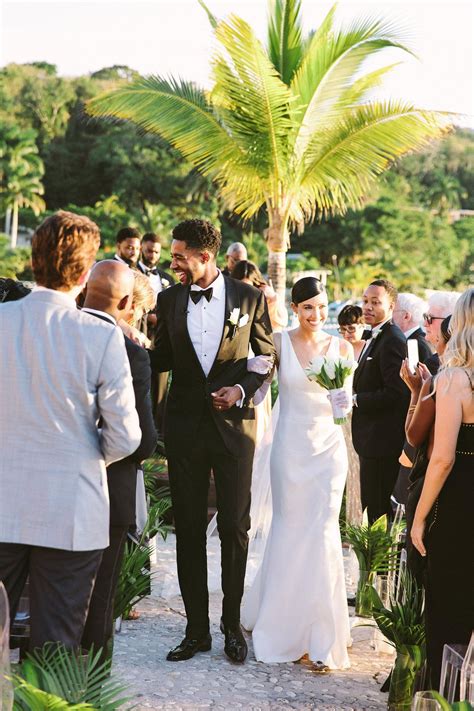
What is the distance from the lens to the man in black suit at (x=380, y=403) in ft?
21.0

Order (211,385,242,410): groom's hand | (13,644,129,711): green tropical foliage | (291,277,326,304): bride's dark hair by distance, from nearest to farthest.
A: (13,644,129,711): green tropical foliage
(211,385,242,410): groom's hand
(291,277,326,304): bride's dark hair

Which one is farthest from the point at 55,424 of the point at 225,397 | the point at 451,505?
the point at 225,397

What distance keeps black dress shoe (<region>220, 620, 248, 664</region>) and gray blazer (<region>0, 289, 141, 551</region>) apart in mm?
2270

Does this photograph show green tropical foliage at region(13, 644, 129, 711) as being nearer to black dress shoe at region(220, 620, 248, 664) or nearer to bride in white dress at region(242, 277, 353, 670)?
black dress shoe at region(220, 620, 248, 664)

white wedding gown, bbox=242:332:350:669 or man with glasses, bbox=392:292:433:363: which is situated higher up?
man with glasses, bbox=392:292:433:363

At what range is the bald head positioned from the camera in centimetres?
396

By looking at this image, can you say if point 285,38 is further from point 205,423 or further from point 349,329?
point 205,423

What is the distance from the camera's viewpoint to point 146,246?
411 inches

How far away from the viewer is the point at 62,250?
3420mm

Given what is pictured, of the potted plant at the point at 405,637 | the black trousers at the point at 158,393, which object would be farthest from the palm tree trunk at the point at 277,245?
the potted plant at the point at 405,637

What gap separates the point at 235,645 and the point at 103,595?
1641mm

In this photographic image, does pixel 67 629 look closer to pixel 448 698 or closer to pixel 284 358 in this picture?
pixel 448 698

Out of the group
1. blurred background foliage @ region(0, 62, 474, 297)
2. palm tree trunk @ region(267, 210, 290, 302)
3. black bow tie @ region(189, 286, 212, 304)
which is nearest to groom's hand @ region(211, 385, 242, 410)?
black bow tie @ region(189, 286, 212, 304)

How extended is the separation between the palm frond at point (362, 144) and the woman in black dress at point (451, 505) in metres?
12.7
